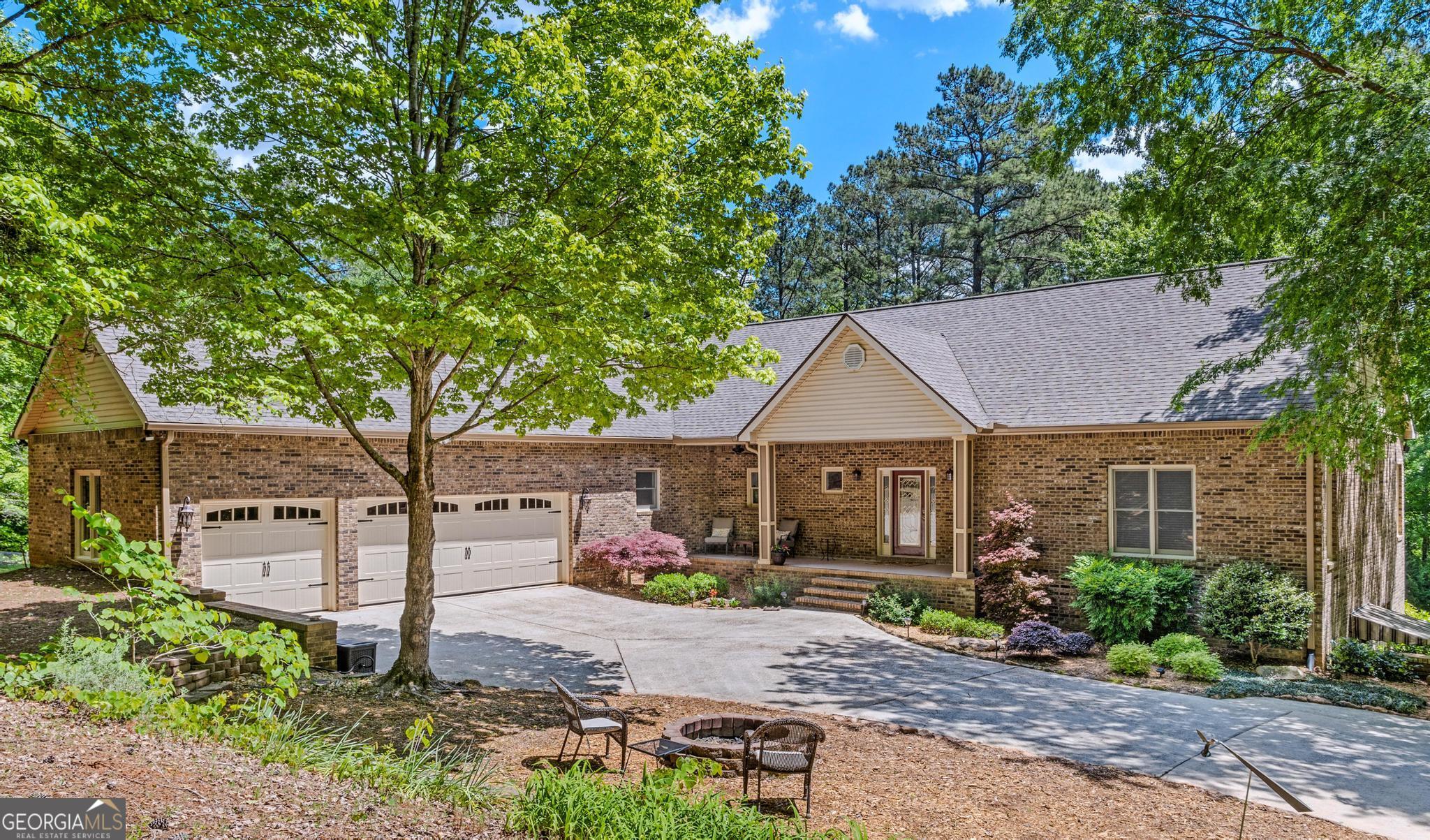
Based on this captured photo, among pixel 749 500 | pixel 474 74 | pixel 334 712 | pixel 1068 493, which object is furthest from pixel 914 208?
pixel 334 712

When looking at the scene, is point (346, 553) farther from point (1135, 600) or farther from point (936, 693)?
point (1135, 600)

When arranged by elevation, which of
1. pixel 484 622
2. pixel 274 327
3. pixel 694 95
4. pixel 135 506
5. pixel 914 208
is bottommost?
pixel 484 622

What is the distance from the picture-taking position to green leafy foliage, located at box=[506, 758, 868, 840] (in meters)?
4.92

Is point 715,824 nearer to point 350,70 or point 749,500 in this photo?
point 350,70

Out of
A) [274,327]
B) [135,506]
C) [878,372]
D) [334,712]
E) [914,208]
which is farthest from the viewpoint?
[914,208]

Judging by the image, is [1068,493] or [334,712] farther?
[1068,493]

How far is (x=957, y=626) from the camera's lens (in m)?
14.7

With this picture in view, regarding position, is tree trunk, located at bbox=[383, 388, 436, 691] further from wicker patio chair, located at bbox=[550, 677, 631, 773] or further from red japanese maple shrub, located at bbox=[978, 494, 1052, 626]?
red japanese maple shrub, located at bbox=[978, 494, 1052, 626]

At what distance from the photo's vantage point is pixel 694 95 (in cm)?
891

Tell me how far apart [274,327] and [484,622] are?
28.7 feet

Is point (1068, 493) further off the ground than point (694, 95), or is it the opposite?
point (694, 95)

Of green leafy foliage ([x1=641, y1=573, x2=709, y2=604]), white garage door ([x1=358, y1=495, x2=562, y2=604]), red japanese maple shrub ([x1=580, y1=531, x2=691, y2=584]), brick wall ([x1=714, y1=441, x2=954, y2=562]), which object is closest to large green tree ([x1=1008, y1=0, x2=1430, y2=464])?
brick wall ([x1=714, y1=441, x2=954, y2=562])

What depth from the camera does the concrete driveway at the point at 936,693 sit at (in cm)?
795

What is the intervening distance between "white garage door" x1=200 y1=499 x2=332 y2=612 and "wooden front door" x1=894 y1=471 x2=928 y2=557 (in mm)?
11703
